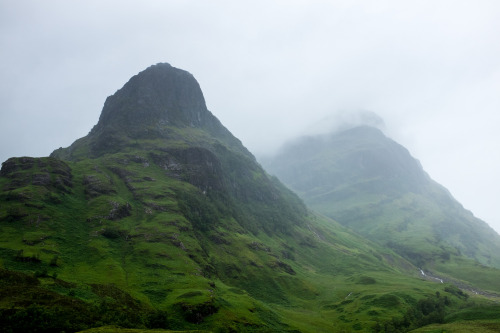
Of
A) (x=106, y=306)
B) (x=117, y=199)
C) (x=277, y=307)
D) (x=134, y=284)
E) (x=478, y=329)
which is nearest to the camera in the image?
(x=106, y=306)

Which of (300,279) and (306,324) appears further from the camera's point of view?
(300,279)

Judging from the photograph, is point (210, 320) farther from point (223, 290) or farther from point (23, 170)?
point (23, 170)

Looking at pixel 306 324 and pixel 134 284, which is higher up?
pixel 134 284

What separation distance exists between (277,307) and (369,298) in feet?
153

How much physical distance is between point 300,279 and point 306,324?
2441 inches

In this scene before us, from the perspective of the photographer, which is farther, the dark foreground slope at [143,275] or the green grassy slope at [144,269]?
the green grassy slope at [144,269]

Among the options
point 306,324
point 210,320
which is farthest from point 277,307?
point 210,320

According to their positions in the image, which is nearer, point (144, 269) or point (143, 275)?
point (143, 275)

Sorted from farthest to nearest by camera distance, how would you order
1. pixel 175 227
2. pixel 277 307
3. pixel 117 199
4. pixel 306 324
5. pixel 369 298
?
pixel 117 199, pixel 175 227, pixel 369 298, pixel 277 307, pixel 306 324

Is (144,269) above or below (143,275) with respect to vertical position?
above

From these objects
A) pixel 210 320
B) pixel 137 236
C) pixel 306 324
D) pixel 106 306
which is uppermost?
pixel 137 236

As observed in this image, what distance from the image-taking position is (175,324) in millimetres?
82062

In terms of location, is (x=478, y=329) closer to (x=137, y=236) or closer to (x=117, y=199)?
(x=137, y=236)

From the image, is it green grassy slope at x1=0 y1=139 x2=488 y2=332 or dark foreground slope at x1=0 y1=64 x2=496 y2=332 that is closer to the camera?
dark foreground slope at x1=0 y1=64 x2=496 y2=332
